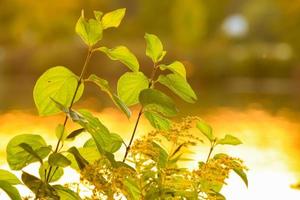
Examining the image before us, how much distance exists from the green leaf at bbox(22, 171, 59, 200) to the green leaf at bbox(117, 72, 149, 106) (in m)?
0.12

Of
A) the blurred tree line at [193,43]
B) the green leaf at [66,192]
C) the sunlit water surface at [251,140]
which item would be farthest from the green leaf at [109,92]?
the blurred tree line at [193,43]

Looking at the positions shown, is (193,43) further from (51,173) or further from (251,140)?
(51,173)

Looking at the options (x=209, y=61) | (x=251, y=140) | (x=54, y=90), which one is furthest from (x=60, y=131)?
(x=209, y=61)

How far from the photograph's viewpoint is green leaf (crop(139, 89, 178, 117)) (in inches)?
27.6

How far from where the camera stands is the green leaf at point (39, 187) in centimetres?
69

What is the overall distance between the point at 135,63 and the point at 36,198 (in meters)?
0.15

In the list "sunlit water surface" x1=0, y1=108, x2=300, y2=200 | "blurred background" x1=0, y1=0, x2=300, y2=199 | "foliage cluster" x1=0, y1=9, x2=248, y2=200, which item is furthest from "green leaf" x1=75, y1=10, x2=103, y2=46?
"blurred background" x1=0, y1=0, x2=300, y2=199

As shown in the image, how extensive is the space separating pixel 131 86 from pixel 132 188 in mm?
105

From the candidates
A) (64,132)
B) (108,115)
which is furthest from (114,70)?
(64,132)

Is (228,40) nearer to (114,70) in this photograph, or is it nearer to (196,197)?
(114,70)

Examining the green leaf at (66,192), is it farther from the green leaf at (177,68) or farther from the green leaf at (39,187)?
the green leaf at (177,68)

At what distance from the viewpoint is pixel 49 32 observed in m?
21.6

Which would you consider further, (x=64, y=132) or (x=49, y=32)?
(x=49, y=32)

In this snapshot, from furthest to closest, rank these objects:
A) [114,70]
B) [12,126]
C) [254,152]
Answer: [114,70] → [12,126] → [254,152]
